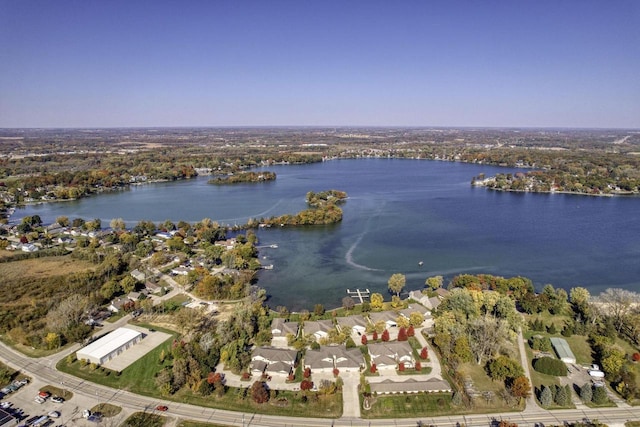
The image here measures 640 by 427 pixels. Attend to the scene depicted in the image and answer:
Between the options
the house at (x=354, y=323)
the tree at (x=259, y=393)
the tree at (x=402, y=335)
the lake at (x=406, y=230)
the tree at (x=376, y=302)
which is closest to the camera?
the tree at (x=259, y=393)

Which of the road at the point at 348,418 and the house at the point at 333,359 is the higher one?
the house at the point at 333,359

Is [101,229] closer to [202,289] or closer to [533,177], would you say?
[202,289]

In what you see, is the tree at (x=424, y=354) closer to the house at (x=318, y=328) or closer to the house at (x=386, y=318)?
the house at (x=386, y=318)

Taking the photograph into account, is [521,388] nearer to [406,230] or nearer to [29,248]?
[406,230]

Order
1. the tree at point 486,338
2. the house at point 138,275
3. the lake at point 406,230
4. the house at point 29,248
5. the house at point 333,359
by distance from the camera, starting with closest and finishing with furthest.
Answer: the house at point 333,359 → the tree at point 486,338 → the house at point 138,275 → the lake at point 406,230 → the house at point 29,248

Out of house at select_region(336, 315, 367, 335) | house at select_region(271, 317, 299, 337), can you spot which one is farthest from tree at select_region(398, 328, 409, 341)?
house at select_region(271, 317, 299, 337)

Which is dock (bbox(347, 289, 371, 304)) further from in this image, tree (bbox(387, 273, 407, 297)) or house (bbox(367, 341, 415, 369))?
house (bbox(367, 341, 415, 369))

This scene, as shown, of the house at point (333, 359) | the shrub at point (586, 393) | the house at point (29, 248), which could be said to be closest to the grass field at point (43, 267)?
the house at point (29, 248)
